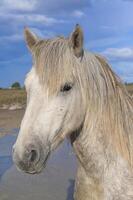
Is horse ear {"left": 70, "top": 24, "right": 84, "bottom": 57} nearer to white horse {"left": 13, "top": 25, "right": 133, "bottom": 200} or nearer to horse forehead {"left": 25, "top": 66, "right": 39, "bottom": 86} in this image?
white horse {"left": 13, "top": 25, "right": 133, "bottom": 200}

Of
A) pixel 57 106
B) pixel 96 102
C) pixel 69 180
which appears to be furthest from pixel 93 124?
pixel 69 180

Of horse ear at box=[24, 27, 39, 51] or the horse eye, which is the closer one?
the horse eye

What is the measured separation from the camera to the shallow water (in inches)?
406

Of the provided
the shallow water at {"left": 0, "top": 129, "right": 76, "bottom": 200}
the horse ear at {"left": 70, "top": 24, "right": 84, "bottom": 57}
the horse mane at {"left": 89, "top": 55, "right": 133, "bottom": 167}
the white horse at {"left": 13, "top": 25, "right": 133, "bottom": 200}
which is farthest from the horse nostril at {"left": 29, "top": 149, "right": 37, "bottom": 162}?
A: the shallow water at {"left": 0, "top": 129, "right": 76, "bottom": 200}

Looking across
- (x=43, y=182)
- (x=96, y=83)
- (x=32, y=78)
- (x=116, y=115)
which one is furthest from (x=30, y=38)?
(x=43, y=182)

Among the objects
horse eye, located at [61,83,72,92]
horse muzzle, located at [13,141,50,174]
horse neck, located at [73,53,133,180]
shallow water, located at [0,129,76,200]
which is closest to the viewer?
horse muzzle, located at [13,141,50,174]

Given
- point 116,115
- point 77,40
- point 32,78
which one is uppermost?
point 77,40

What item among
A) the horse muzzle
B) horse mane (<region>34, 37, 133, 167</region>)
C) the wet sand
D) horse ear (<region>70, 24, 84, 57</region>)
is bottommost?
the wet sand

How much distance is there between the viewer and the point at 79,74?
460 cm

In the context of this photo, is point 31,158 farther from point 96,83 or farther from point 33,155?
point 96,83

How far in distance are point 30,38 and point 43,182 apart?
22.5 feet

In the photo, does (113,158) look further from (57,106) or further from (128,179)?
(57,106)

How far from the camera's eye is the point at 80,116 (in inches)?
182

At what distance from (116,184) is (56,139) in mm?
725
